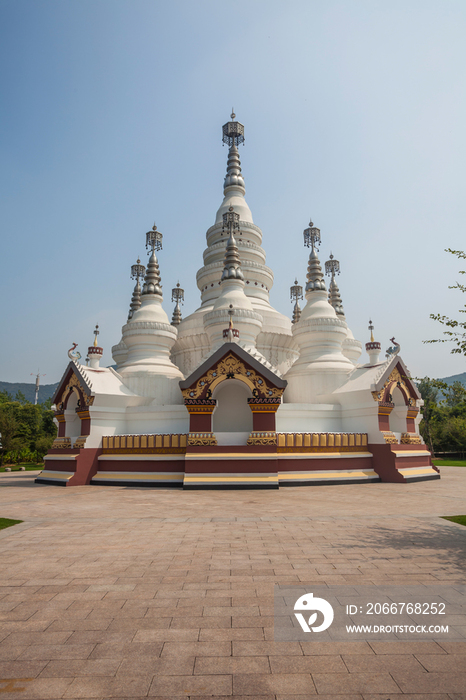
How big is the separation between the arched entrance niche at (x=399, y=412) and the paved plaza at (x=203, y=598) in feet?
39.6

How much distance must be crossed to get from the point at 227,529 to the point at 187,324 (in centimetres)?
2258

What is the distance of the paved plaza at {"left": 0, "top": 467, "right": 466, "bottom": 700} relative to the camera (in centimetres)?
356

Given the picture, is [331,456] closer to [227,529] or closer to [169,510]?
[169,510]

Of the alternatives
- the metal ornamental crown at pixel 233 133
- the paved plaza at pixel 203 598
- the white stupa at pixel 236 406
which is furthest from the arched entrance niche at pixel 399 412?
the metal ornamental crown at pixel 233 133

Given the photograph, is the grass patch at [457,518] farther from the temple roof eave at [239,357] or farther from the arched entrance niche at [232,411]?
the arched entrance niche at [232,411]

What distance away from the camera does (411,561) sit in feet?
22.2

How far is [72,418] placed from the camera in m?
23.6

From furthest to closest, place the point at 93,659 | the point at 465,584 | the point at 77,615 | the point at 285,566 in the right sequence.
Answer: the point at 285,566 → the point at 465,584 → the point at 77,615 → the point at 93,659

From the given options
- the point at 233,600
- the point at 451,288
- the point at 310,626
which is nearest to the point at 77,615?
the point at 233,600

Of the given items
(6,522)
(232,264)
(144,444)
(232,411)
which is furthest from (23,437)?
(6,522)

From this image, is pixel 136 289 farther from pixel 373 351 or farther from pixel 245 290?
pixel 373 351

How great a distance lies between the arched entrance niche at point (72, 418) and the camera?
23445 millimetres

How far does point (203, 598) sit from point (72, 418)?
65.6 ft

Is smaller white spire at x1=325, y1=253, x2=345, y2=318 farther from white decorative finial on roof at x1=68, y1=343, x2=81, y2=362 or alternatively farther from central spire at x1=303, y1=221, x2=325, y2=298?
A: white decorative finial on roof at x1=68, y1=343, x2=81, y2=362
